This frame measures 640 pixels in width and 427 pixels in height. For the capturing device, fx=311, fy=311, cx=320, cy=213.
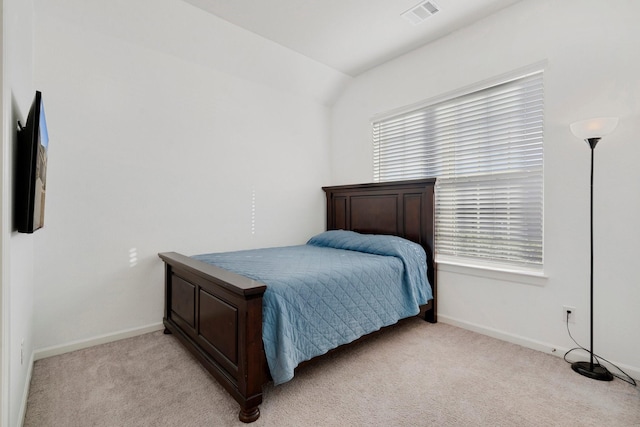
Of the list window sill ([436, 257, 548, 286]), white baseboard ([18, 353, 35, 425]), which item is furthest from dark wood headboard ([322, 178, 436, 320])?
white baseboard ([18, 353, 35, 425])

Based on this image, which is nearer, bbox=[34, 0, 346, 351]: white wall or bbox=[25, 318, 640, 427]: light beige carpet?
bbox=[25, 318, 640, 427]: light beige carpet

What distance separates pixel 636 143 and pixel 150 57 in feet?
12.3

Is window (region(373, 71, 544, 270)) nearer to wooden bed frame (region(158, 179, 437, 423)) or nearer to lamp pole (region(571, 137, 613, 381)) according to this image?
wooden bed frame (region(158, 179, 437, 423))

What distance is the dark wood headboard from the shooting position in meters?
3.02

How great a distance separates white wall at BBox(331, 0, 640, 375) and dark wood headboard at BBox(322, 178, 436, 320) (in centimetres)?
50

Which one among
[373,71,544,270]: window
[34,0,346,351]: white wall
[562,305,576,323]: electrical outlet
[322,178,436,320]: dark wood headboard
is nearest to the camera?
[562,305,576,323]: electrical outlet

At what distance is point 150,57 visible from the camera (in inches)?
109

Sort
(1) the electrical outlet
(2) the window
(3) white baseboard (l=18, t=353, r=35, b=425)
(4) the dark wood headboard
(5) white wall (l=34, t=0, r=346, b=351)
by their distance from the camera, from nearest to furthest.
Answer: (3) white baseboard (l=18, t=353, r=35, b=425), (1) the electrical outlet, (5) white wall (l=34, t=0, r=346, b=351), (2) the window, (4) the dark wood headboard

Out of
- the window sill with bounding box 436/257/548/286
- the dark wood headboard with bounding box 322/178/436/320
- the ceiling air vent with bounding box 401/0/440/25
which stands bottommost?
the window sill with bounding box 436/257/548/286

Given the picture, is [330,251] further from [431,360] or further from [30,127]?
[30,127]

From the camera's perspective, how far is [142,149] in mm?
2738

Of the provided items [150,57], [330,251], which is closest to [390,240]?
[330,251]

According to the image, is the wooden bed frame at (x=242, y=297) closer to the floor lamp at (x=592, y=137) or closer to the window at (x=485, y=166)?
the window at (x=485, y=166)

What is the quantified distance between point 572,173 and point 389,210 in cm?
158
